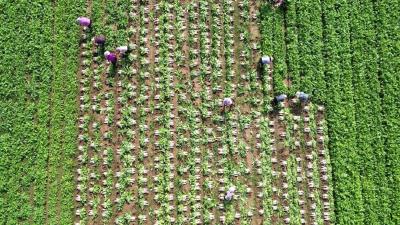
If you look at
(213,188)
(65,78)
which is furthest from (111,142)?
(213,188)

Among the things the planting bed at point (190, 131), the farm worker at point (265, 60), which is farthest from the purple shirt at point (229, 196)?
the farm worker at point (265, 60)

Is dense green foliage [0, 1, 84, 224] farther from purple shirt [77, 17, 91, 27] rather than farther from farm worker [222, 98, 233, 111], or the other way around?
farm worker [222, 98, 233, 111]

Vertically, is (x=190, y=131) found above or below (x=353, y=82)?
below

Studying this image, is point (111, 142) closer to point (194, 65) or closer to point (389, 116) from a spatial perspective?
point (194, 65)

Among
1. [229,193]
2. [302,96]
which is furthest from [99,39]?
[302,96]

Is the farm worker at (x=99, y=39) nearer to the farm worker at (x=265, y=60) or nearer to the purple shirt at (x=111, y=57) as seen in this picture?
the purple shirt at (x=111, y=57)

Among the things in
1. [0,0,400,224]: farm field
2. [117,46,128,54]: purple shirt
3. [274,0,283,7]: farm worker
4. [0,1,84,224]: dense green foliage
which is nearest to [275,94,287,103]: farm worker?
[0,0,400,224]: farm field

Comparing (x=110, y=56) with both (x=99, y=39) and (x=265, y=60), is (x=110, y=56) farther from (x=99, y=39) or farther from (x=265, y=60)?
(x=265, y=60)

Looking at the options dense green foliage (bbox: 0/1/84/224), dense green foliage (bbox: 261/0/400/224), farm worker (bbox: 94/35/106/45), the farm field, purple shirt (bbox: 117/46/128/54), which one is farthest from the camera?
farm worker (bbox: 94/35/106/45)
